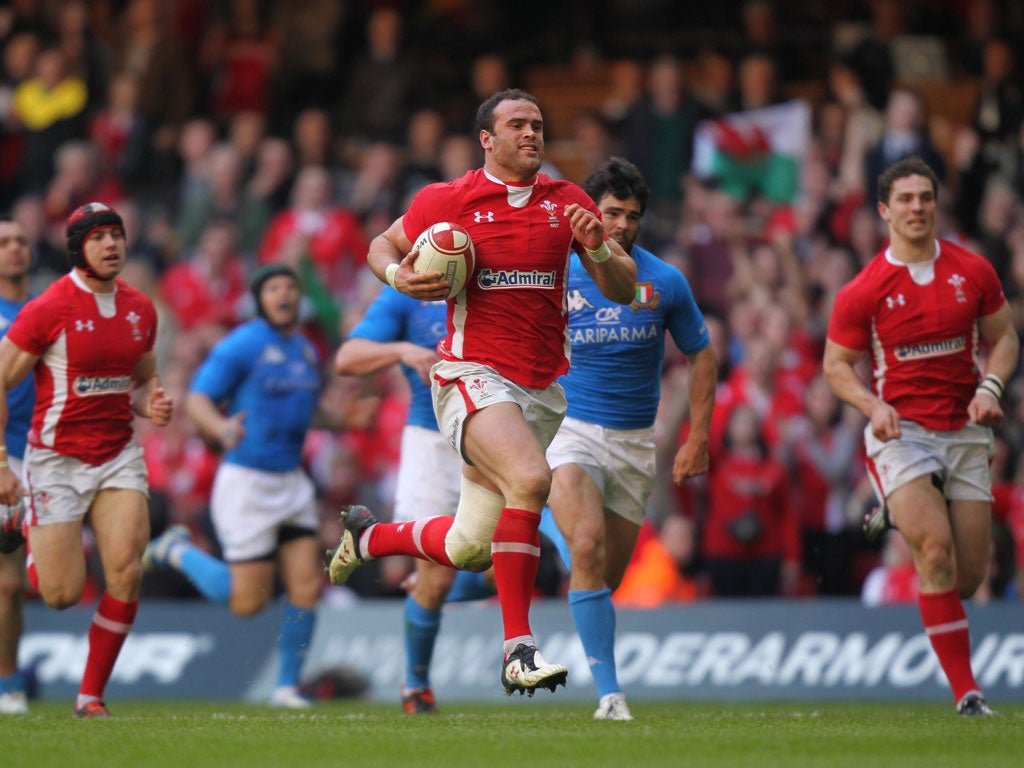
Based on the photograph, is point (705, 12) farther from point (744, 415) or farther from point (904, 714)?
point (904, 714)

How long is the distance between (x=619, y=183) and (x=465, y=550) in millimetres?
2349

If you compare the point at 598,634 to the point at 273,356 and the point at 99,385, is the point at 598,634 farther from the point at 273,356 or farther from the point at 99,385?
the point at 273,356

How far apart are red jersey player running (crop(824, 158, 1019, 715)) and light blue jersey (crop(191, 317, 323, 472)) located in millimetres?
4055

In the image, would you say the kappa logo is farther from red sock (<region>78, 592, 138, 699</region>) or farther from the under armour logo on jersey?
the under armour logo on jersey

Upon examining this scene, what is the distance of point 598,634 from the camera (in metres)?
9.06

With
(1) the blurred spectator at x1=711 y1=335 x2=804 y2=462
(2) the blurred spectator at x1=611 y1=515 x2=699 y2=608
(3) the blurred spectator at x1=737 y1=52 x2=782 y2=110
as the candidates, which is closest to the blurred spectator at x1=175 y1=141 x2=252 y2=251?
(3) the blurred spectator at x1=737 y1=52 x2=782 y2=110

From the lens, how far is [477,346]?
8.36 meters

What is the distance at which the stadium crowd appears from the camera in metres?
15.1

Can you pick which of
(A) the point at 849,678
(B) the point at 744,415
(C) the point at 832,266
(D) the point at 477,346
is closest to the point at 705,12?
(C) the point at 832,266

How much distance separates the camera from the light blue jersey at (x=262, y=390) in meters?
12.1

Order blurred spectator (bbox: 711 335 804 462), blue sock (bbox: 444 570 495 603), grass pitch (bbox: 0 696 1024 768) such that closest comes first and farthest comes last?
grass pitch (bbox: 0 696 1024 768) < blue sock (bbox: 444 570 495 603) < blurred spectator (bbox: 711 335 804 462)

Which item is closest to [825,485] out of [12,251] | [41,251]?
[12,251]

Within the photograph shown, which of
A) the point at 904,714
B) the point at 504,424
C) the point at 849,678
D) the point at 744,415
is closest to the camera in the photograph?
the point at 504,424

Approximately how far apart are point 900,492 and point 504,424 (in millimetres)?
2615
